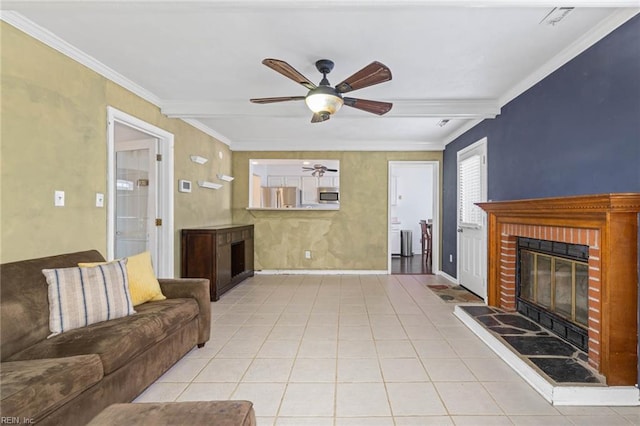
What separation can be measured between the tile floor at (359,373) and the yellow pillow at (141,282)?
1.87ft

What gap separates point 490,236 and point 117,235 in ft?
14.5

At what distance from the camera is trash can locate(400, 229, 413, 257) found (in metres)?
8.20

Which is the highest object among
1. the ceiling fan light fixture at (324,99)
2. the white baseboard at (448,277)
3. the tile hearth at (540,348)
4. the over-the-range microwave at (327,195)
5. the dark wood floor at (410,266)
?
the ceiling fan light fixture at (324,99)

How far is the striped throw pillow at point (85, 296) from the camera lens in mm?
1942

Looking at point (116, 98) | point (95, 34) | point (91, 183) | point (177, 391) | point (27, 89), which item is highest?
point (95, 34)

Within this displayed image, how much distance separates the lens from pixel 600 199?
1955 millimetres

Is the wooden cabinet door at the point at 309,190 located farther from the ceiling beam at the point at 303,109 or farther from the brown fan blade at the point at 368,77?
the brown fan blade at the point at 368,77

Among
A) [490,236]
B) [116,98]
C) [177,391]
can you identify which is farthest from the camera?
[490,236]

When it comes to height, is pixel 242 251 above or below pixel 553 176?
below

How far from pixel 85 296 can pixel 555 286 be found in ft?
11.9

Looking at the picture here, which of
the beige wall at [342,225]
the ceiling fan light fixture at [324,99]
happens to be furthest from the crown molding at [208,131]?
the ceiling fan light fixture at [324,99]

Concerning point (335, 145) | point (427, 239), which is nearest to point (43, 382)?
point (335, 145)

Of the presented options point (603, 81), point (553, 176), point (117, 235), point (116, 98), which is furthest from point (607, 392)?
point (117, 235)

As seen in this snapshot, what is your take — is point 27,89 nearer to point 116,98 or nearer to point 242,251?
point 116,98
